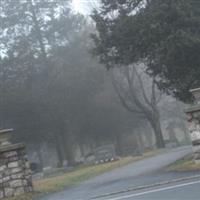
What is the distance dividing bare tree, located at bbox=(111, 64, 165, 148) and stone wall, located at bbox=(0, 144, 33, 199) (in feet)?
98.9

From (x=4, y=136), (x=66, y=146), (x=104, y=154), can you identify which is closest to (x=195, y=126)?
(x=4, y=136)

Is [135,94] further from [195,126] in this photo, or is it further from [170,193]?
[170,193]

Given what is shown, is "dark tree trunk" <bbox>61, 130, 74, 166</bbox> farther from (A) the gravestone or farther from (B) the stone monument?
(B) the stone monument

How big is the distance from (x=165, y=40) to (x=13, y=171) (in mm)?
8449

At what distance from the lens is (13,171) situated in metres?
16.0

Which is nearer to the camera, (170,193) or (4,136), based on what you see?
(170,193)

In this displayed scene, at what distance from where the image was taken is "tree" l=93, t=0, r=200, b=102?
2100 centimetres

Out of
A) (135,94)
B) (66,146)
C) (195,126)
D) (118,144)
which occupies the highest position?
(135,94)

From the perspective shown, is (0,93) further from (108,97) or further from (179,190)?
(179,190)

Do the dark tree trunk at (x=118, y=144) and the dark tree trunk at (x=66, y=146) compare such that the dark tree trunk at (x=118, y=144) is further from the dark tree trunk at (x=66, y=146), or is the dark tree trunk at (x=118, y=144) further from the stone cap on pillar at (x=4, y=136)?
the stone cap on pillar at (x=4, y=136)

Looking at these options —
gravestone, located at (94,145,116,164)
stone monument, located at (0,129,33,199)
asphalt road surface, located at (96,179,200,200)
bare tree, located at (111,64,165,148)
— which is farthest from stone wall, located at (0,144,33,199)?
bare tree, located at (111,64,165,148)

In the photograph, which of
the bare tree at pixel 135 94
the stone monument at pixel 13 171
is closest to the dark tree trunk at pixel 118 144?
the bare tree at pixel 135 94

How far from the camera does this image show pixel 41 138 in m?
44.2

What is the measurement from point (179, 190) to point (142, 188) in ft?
6.39
